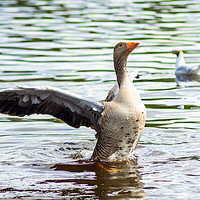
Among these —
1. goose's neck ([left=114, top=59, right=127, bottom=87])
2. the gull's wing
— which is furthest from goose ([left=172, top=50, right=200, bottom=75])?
the gull's wing

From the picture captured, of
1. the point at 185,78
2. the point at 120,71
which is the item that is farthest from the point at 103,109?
the point at 185,78

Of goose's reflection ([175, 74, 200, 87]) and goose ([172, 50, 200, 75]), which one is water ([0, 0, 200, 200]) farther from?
goose ([172, 50, 200, 75])

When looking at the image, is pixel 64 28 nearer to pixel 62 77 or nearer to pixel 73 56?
pixel 73 56

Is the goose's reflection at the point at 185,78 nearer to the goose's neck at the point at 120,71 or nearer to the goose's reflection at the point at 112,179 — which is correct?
the goose's neck at the point at 120,71

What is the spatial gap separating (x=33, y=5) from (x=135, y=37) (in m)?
12.6

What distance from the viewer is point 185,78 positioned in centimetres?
1691

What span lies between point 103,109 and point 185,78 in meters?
8.09

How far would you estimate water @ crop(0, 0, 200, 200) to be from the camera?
8273mm

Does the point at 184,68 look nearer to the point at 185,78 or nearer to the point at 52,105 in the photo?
the point at 185,78

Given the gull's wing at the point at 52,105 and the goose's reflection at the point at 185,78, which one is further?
the goose's reflection at the point at 185,78

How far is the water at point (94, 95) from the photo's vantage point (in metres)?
8.27

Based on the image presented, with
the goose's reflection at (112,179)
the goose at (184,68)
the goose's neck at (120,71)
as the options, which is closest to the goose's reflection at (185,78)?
the goose at (184,68)

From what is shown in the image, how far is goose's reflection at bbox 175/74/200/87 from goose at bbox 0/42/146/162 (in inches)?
263

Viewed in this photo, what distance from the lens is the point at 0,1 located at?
34438 millimetres
